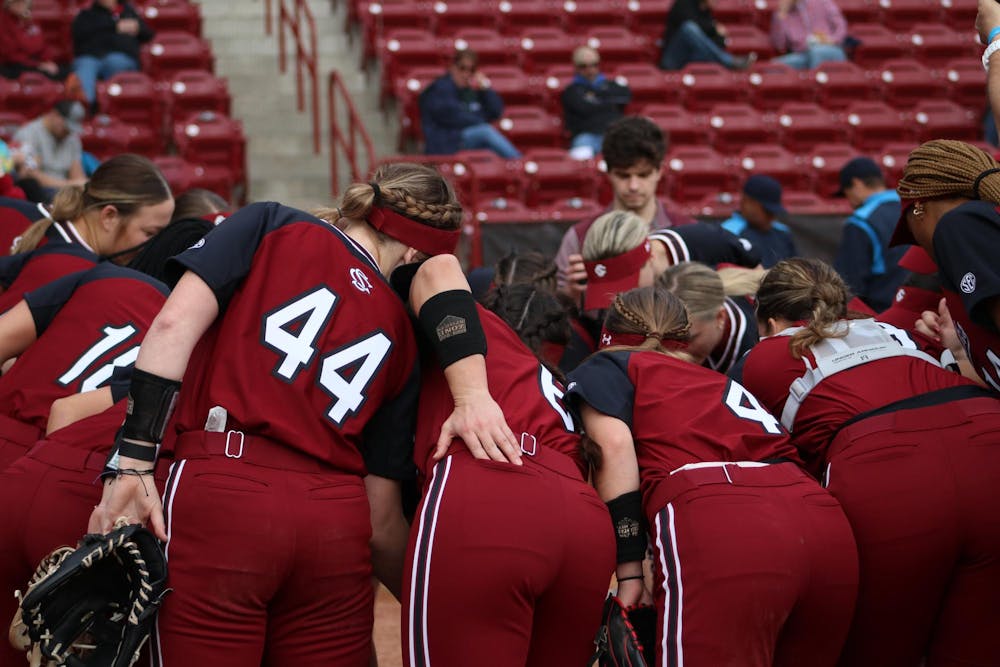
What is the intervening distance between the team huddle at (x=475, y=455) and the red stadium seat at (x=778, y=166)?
7.39 m

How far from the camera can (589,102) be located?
37.0 ft

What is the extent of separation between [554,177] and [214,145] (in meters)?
3.09

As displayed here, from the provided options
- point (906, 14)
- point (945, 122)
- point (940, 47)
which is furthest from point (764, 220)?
point (906, 14)

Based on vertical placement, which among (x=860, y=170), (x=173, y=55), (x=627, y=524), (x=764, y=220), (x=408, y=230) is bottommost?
(x=173, y=55)

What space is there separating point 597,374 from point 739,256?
216 centimetres

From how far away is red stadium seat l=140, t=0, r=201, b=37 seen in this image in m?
13.0

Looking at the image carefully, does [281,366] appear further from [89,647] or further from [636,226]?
[636,226]

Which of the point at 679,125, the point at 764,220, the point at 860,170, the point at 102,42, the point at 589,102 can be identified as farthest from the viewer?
the point at 102,42

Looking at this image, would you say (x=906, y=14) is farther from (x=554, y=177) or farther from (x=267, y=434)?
(x=267, y=434)

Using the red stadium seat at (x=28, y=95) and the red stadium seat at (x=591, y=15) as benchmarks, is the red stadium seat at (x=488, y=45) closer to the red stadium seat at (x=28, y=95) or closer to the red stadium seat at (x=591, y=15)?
the red stadium seat at (x=591, y=15)

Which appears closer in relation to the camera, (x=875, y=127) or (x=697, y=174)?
(x=697, y=174)

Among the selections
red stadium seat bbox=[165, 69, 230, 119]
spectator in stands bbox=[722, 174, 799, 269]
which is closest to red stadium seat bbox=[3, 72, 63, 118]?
red stadium seat bbox=[165, 69, 230, 119]

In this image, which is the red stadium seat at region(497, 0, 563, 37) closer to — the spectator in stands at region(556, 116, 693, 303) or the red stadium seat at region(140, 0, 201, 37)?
the red stadium seat at region(140, 0, 201, 37)

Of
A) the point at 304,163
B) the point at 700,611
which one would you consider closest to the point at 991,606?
the point at 700,611
